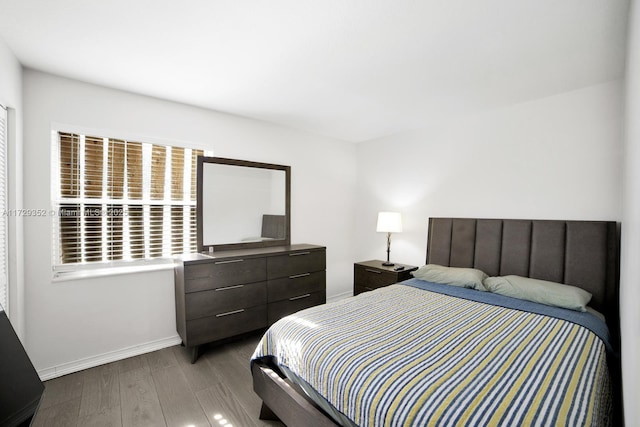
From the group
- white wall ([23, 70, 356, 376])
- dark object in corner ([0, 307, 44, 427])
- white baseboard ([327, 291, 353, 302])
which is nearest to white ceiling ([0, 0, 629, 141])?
white wall ([23, 70, 356, 376])

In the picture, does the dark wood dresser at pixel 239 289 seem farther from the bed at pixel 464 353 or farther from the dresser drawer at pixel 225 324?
the bed at pixel 464 353

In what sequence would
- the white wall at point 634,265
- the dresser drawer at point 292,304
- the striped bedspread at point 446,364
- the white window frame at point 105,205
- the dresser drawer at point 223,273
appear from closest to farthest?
the white wall at point 634,265
the striped bedspread at point 446,364
the white window frame at point 105,205
the dresser drawer at point 223,273
the dresser drawer at point 292,304

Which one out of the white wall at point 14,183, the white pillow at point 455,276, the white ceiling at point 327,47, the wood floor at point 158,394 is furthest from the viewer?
the white pillow at point 455,276

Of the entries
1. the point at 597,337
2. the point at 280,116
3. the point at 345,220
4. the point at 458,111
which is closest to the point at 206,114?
the point at 280,116

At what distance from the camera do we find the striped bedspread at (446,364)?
1.05 metres

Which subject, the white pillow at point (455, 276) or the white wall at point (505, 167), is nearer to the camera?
the white wall at point (505, 167)

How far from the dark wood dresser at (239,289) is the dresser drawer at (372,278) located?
0.56 m

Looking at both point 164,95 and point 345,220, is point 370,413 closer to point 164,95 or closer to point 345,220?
point 164,95

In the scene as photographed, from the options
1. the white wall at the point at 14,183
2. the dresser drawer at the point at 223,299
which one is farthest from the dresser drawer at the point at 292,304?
the white wall at the point at 14,183

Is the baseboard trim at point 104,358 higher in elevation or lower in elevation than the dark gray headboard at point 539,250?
lower

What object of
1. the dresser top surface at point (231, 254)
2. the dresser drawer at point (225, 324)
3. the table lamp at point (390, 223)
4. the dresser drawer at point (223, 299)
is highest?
the table lamp at point (390, 223)

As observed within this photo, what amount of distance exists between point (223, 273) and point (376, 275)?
172 centimetres

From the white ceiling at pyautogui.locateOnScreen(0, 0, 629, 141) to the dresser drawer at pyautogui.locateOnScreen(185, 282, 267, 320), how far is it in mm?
1789

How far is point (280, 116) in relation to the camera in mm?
3264
